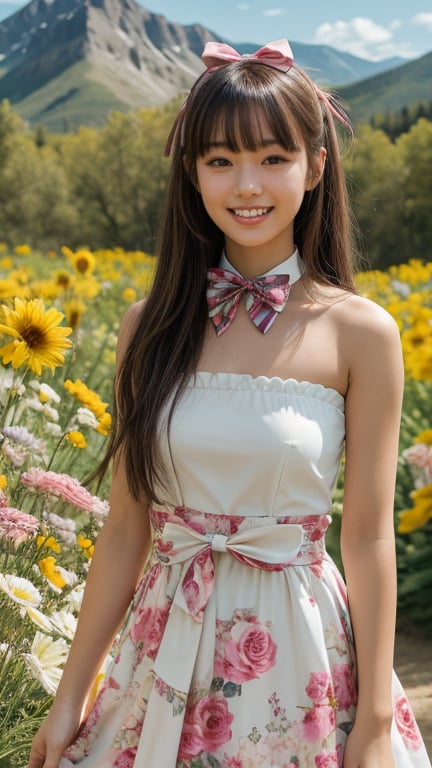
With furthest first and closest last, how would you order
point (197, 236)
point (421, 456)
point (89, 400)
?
point (421, 456) → point (89, 400) → point (197, 236)

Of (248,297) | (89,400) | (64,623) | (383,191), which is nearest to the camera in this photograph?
(248,297)

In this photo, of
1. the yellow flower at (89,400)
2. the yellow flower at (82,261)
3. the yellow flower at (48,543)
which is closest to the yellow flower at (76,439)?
the yellow flower at (89,400)

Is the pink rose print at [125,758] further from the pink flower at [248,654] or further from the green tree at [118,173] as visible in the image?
the green tree at [118,173]

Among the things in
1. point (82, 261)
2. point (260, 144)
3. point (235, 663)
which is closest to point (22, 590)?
point (235, 663)

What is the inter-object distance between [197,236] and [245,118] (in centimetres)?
27

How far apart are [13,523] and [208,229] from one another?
64cm

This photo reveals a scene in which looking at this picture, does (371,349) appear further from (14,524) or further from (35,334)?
(35,334)

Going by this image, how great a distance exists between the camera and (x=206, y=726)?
4.49 ft

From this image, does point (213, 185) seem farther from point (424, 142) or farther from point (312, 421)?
point (424, 142)

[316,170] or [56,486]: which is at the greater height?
[316,170]

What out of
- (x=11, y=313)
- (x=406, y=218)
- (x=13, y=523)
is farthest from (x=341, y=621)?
(x=406, y=218)

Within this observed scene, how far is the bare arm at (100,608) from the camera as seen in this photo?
58.9 inches

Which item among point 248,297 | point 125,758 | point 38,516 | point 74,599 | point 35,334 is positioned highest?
point 35,334

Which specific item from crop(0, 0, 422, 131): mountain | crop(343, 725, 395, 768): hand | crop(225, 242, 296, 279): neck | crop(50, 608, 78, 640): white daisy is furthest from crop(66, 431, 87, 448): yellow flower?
crop(0, 0, 422, 131): mountain
